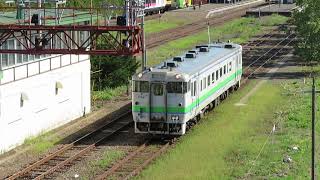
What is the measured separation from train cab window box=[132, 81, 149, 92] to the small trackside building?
427cm

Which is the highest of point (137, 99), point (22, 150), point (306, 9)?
point (306, 9)

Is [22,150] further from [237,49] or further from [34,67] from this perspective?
[237,49]

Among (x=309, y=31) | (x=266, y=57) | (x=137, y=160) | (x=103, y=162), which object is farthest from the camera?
(x=266, y=57)

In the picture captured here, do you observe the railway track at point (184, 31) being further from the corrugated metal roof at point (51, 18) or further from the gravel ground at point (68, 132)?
the corrugated metal roof at point (51, 18)

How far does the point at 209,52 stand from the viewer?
34.7 m

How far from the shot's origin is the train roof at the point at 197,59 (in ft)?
92.1

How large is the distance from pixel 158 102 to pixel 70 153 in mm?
4211

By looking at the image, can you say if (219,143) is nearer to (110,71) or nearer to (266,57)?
(110,71)

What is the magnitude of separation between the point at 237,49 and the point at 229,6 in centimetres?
8165

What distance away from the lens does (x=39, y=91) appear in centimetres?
2894

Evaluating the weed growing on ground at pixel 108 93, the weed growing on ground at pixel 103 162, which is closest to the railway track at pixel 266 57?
the weed growing on ground at pixel 108 93

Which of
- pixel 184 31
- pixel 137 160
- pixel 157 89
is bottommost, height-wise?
pixel 137 160

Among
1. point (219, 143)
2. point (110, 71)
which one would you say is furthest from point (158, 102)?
point (110, 71)

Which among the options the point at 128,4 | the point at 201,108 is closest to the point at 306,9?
the point at 201,108
